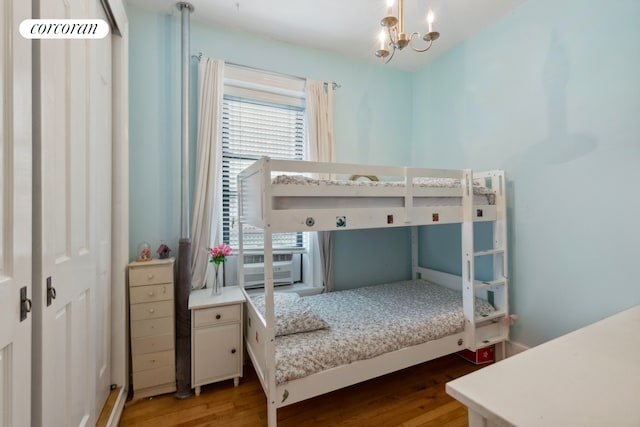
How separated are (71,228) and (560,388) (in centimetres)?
186

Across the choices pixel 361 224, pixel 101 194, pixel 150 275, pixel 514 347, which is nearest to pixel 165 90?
pixel 101 194

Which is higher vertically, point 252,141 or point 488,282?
point 252,141

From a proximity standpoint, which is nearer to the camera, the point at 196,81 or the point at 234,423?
the point at 234,423

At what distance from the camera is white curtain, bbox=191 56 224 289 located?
2.27 m

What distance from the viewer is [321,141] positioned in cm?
271

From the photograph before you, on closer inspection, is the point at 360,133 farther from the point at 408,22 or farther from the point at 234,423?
the point at 234,423

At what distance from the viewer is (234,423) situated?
5.59ft

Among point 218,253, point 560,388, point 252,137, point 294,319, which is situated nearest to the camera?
point 560,388

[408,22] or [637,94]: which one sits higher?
[408,22]

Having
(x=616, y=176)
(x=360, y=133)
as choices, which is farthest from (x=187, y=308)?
(x=616, y=176)

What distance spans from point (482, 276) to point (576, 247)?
78cm

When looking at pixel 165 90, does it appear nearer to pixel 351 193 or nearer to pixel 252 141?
pixel 252 141

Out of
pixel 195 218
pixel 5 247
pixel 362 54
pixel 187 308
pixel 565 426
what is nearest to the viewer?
pixel 565 426

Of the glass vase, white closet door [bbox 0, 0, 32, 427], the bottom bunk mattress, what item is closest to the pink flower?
the glass vase
